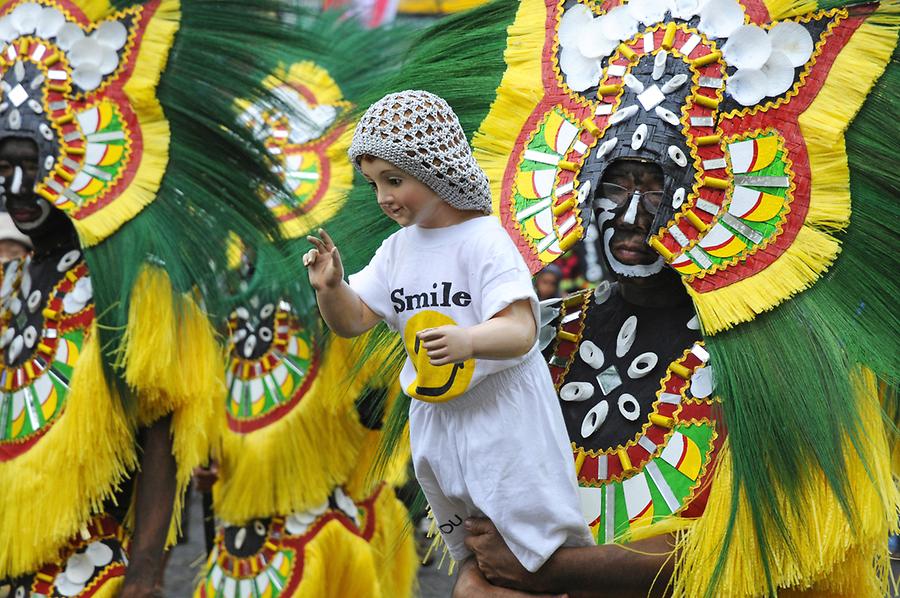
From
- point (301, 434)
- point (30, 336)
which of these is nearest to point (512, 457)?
point (30, 336)

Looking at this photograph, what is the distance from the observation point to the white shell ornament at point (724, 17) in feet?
9.40

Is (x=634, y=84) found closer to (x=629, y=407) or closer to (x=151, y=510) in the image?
(x=629, y=407)

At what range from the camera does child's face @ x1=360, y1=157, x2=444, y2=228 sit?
2.46 m

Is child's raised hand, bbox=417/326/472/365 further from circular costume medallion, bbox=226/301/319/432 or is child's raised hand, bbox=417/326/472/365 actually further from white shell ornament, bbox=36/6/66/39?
circular costume medallion, bbox=226/301/319/432

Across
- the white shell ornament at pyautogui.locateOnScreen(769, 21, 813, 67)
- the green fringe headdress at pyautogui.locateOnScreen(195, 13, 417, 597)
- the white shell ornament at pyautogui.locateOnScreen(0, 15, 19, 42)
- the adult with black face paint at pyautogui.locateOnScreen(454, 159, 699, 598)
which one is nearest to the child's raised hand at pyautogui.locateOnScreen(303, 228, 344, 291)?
the adult with black face paint at pyautogui.locateOnScreen(454, 159, 699, 598)

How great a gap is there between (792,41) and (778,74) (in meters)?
0.07

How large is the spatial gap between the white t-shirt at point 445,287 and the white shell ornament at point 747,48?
2.11 feet

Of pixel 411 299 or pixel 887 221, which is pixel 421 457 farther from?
pixel 887 221

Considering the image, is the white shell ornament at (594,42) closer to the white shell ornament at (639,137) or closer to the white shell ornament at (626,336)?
the white shell ornament at (639,137)

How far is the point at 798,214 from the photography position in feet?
9.10

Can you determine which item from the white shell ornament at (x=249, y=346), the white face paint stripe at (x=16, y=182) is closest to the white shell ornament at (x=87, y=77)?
the white face paint stripe at (x=16, y=182)

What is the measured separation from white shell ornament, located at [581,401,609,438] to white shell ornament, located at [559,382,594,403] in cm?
4

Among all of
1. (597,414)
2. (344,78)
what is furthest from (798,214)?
(344,78)

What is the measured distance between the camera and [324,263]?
2.47 m
